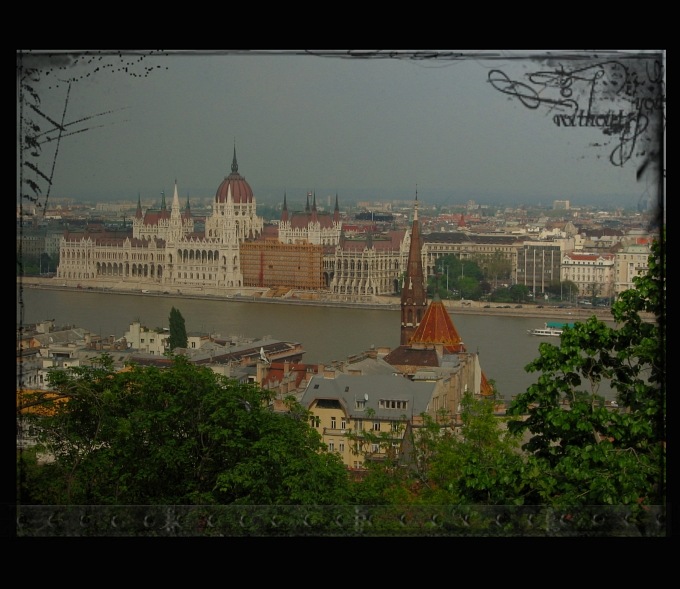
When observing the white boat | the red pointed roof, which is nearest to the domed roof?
the red pointed roof

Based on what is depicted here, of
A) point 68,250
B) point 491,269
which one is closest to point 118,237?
point 68,250

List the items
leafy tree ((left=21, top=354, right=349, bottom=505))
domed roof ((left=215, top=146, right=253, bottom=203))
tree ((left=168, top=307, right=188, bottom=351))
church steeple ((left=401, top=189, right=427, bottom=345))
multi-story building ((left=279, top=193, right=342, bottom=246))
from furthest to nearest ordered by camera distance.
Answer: church steeple ((left=401, top=189, right=427, bottom=345)), tree ((left=168, top=307, right=188, bottom=351)), multi-story building ((left=279, top=193, right=342, bottom=246)), domed roof ((left=215, top=146, right=253, bottom=203)), leafy tree ((left=21, top=354, right=349, bottom=505))

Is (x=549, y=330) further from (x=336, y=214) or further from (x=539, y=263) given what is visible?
(x=336, y=214)

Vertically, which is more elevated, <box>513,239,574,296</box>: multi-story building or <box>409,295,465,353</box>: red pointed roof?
<box>513,239,574,296</box>: multi-story building

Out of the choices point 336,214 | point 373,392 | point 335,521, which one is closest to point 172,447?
point 335,521

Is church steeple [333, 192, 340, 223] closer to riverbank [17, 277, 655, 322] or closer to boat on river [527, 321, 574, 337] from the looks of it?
riverbank [17, 277, 655, 322]

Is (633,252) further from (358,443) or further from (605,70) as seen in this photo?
(358,443)
